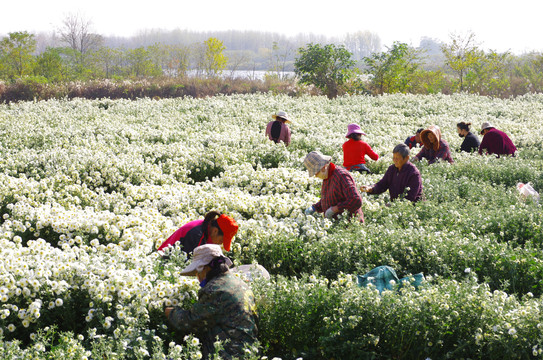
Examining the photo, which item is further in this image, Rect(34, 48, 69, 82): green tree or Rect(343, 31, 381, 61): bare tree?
Rect(343, 31, 381, 61): bare tree

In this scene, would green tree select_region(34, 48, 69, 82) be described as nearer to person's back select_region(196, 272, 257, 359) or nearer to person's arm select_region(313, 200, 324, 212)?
person's arm select_region(313, 200, 324, 212)

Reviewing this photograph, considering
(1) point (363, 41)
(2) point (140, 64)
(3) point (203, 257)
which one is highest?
(1) point (363, 41)

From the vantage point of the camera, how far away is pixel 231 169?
1094 centimetres

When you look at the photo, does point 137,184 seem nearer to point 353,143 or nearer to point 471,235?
point 353,143

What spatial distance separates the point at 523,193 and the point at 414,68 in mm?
29963

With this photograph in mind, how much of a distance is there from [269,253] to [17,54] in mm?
34681

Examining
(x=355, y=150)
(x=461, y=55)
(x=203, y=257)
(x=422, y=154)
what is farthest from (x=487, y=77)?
(x=203, y=257)

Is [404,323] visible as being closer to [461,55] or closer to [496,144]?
[496,144]

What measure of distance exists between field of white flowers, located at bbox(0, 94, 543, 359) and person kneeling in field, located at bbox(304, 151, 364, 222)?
0.29 metres

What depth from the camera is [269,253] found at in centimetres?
630

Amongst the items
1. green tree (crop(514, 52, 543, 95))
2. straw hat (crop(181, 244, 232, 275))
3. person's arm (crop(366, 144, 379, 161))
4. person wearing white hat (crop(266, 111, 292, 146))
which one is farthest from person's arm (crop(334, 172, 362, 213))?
green tree (crop(514, 52, 543, 95))

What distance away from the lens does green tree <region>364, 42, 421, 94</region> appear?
33625 mm

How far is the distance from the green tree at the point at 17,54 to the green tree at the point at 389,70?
976 inches

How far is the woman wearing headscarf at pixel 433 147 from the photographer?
10.6 metres
